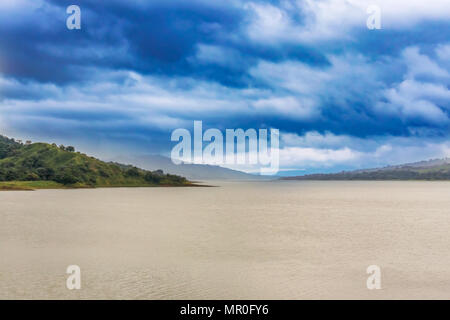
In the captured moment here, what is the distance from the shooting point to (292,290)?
2844 centimetres

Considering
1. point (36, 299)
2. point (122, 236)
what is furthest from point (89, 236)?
point (36, 299)

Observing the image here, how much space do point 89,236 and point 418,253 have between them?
4066cm

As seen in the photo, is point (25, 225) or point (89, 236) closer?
point (89, 236)

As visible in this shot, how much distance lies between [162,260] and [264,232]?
26400mm

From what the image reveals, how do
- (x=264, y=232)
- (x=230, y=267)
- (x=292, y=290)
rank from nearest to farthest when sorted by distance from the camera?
(x=292, y=290), (x=230, y=267), (x=264, y=232)

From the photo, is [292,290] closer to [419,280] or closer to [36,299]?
[419,280]
